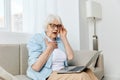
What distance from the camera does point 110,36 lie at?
137 inches

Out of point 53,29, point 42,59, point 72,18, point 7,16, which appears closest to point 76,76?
point 42,59

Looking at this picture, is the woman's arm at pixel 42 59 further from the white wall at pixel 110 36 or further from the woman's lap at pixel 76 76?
the white wall at pixel 110 36

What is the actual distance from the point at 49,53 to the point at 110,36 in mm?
1510

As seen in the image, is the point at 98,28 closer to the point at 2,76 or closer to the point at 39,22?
the point at 39,22

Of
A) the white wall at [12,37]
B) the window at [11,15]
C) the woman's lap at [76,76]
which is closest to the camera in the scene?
the woman's lap at [76,76]

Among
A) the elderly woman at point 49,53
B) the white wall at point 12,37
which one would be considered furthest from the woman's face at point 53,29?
the white wall at point 12,37

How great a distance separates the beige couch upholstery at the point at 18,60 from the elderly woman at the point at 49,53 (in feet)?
0.70

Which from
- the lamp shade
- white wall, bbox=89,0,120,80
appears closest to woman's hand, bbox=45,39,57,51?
the lamp shade

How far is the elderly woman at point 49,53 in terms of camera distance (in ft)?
7.26

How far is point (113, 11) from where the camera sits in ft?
11.3

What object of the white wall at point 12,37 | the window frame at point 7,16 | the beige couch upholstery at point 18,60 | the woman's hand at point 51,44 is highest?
the window frame at point 7,16

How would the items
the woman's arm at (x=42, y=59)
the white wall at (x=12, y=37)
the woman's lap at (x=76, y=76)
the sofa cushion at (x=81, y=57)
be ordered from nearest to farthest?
the woman's lap at (x=76, y=76)
the woman's arm at (x=42, y=59)
the sofa cushion at (x=81, y=57)
the white wall at (x=12, y=37)

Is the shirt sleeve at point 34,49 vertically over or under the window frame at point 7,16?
under

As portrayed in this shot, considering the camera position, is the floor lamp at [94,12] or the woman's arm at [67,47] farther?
the floor lamp at [94,12]
